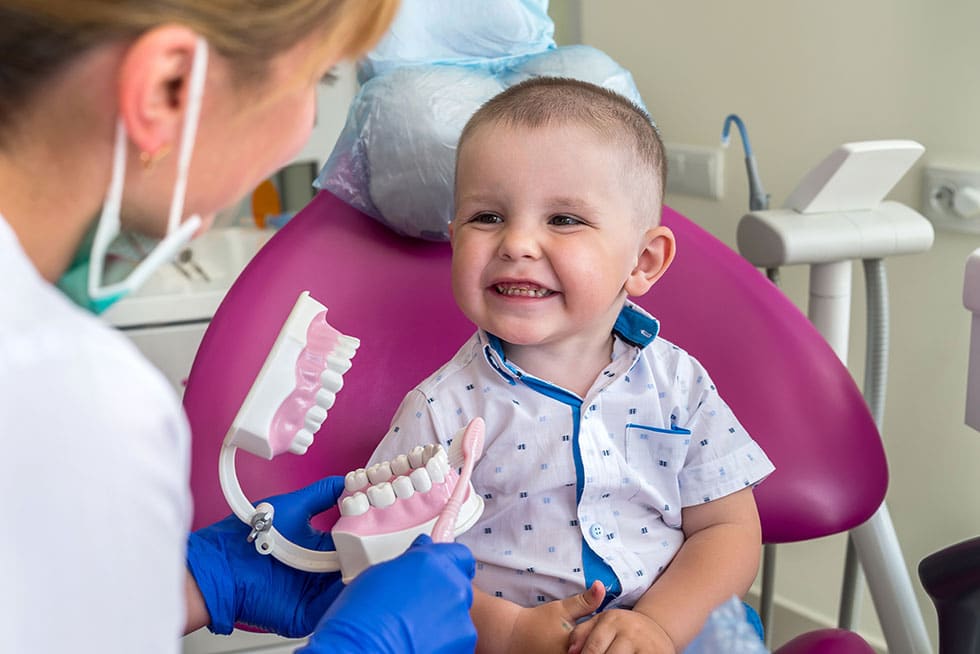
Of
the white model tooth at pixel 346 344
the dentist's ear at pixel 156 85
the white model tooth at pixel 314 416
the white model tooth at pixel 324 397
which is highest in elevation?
the dentist's ear at pixel 156 85

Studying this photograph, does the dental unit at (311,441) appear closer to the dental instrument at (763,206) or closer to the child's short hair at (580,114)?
the child's short hair at (580,114)

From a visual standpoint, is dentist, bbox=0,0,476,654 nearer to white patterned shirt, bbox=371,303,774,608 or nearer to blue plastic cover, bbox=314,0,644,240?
white patterned shirt, bbox=371,303,774,608

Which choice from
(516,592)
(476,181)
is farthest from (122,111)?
(516,592)

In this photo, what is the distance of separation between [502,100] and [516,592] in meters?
0.47

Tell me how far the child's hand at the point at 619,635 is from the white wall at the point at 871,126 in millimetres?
874

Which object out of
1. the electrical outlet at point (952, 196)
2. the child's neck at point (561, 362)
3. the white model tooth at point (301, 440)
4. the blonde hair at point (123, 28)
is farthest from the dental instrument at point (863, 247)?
the blonde hair at point (123, 28)

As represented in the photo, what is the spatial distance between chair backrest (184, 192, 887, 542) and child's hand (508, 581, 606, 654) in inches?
10.9

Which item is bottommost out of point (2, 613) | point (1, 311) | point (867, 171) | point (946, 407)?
point (946, 407)

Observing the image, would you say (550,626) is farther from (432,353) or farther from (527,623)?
(432,353)

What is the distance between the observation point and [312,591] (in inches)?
38.7

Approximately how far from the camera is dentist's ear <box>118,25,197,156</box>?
54cm

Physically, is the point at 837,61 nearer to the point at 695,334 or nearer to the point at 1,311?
the point at 695,334

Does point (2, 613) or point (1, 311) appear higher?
point (1, 311)

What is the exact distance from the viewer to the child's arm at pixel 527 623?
0.95 meters
